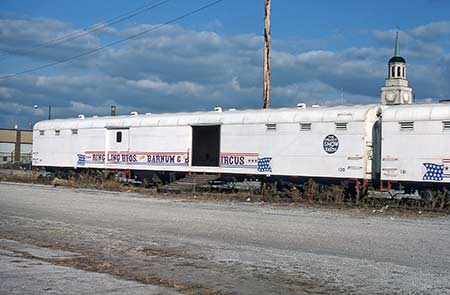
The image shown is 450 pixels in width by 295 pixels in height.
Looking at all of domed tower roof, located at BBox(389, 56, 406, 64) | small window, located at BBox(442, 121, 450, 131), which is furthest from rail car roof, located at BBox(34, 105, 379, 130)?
domed tower roof, located at BBox(389, 56, 406, 64)

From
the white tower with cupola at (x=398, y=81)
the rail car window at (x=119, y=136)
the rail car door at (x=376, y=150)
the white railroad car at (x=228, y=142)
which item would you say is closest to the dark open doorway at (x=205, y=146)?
the white railroad car at (x=228, y=142)

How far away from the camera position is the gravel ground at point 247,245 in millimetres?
8977

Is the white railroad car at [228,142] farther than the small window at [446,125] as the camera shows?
Yes

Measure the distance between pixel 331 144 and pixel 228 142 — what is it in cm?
556

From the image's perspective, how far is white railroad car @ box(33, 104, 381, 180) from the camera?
76.9 feet

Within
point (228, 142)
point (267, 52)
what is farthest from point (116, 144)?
point (267, 52)

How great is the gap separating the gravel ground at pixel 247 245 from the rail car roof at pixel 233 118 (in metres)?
4.79

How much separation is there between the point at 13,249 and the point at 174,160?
18.6m

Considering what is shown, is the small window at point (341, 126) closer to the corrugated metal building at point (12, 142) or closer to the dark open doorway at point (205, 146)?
the dark open doorway at point (205, 146)

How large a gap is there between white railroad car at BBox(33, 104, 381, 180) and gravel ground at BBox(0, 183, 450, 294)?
381 cm

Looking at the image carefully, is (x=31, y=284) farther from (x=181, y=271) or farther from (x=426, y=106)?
(x=426, y=106)

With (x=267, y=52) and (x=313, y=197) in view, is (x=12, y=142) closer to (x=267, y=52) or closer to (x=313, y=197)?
(x=267, y=52)

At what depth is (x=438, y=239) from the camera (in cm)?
1377

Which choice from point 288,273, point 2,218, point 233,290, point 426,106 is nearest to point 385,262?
point 288,273
